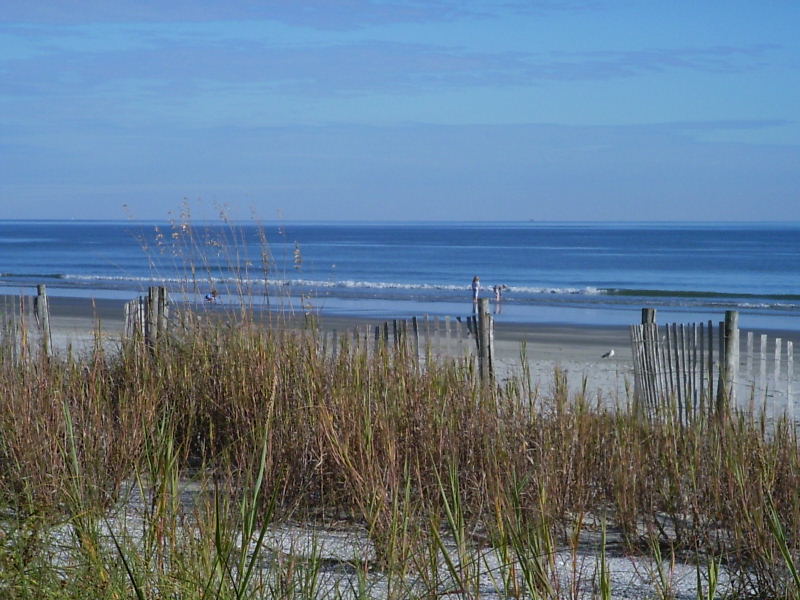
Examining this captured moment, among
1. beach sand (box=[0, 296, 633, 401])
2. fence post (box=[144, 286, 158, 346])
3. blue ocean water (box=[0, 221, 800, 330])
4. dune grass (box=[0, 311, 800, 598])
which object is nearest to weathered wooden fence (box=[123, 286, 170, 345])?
fence post (box=[144, 286, 158, 346])

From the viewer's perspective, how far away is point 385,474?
4340mm

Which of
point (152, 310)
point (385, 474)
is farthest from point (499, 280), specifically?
point (385, 474)

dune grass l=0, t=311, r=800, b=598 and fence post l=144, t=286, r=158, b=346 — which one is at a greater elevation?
fence post l=144, t=286, r=158, b=346

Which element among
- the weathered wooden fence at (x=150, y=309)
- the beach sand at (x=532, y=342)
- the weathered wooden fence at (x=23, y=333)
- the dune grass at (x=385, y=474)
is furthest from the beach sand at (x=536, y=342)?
the dune grass at (x=385, y=474)

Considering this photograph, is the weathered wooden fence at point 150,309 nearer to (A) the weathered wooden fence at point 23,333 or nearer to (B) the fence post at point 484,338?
(A) the weathered wooden fence at point 23,333

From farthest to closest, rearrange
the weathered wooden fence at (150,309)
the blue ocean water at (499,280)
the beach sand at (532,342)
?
the blue ocean water at (499,280)
the beach sand at (532,342)
the weathered wooden fence at (150,309)

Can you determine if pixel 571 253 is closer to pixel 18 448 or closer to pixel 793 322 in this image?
pixel 793 322

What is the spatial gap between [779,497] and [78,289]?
30.2 meters

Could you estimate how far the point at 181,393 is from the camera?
19.6ft

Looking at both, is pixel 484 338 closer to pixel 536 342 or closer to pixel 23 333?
pixel 23 333

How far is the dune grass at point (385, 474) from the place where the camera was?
339cm

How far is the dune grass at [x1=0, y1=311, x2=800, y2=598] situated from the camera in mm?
3393

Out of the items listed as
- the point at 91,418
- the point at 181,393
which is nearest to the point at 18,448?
the point at 91,418

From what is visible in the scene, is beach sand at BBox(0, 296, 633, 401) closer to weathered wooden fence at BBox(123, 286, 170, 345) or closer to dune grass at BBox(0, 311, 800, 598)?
weathered wooden fence at BBox(123, 286, 170, 345)
